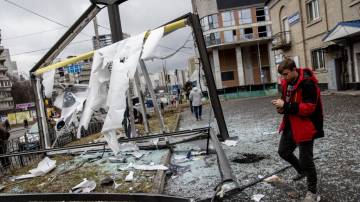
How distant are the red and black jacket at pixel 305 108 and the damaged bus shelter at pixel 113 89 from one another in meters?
0.94

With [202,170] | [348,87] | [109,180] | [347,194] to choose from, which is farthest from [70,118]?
[348,87]

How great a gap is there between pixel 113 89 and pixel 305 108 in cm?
337

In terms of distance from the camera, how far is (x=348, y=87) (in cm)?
2130

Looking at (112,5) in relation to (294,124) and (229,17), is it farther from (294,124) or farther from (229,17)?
(229,17)

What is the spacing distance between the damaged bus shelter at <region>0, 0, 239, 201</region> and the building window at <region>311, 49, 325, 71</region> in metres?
19.4

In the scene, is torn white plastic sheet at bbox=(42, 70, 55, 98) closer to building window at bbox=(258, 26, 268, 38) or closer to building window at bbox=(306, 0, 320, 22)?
building window at bbox=(306, 0, 320, 22)

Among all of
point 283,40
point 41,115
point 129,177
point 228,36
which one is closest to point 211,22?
point 228,36

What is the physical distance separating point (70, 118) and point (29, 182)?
1949 mm

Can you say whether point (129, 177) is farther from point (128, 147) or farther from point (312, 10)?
point (312, 10)

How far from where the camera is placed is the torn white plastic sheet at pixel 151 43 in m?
5.97

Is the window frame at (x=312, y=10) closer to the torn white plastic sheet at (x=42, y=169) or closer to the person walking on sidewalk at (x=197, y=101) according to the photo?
the person walking on sidewalk at (x=197, y=101)

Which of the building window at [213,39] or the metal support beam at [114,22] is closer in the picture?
the metal support beam at [114,22]

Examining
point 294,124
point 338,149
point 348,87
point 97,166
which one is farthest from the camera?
point 348,87

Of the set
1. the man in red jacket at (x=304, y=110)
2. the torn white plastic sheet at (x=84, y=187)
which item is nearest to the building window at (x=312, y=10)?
the man in red jacket at (x=304, y=110)
